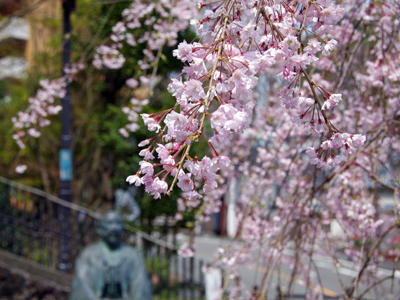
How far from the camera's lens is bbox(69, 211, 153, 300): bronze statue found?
345 cm

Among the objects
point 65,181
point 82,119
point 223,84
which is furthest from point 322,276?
point 223,84

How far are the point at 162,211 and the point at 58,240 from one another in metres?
1.49

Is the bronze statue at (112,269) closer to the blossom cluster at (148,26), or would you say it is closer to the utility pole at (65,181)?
the utility pole at (65,181)

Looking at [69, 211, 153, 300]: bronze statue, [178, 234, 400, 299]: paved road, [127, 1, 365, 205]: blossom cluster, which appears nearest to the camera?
[127, 1, 365, 205]: blossom cluster

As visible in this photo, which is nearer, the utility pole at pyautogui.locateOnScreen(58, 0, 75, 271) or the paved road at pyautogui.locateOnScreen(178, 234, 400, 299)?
the utility pole at pyautogui.locateOnScreen(58, 0, 75, 271)

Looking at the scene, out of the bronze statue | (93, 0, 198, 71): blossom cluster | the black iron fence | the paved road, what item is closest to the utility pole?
the black iron fence

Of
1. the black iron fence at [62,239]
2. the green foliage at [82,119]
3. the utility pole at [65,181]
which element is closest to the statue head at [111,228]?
the black iron fence at [62,239]

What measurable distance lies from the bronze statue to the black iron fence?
4.62ft

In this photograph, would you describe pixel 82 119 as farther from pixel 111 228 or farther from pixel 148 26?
pixel 111 228

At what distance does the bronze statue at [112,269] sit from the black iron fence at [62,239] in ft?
4.62

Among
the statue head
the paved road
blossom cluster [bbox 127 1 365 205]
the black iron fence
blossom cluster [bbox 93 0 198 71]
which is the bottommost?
the paved road

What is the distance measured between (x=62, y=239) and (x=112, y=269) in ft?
5.40

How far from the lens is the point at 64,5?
15.8 ft

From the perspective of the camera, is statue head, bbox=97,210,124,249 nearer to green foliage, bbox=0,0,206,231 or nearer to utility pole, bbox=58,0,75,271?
utility pole, bbox=58,0,75,271
